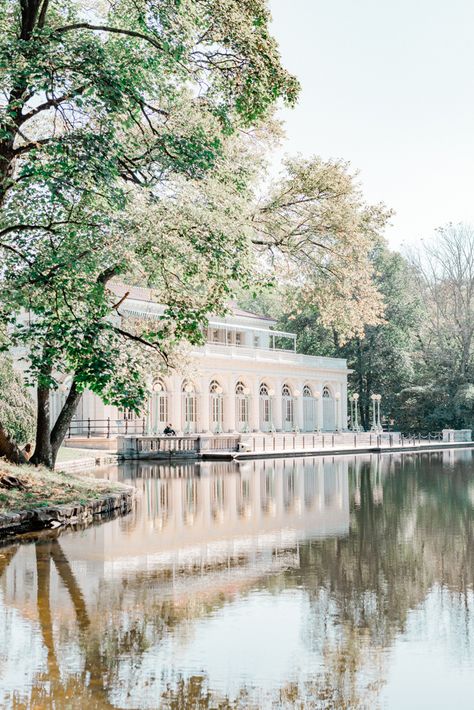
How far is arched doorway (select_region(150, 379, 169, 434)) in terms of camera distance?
44.1 meters

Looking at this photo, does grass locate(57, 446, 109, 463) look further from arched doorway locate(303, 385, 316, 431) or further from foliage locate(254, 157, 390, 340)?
arched doorway locate(303, 385, 316, 431)

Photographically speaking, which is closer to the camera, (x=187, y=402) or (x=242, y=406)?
(x=187, y=402)

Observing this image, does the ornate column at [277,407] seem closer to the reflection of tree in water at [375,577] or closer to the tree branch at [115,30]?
the reflection of tree in water at [375,577]

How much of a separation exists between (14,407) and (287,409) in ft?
113

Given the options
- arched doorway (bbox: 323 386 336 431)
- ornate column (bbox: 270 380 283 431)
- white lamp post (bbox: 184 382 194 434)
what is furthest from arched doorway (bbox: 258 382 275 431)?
white lamp post (bbox: 184 382 194 434)

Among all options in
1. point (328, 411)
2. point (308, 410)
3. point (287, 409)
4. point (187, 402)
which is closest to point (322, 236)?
point (187, 402)

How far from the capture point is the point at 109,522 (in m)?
13.8

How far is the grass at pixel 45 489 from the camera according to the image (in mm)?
13445

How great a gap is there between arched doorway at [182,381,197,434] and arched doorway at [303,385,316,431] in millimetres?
11561

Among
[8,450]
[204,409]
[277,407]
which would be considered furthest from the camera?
[277,407]

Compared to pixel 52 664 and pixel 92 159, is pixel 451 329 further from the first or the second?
pixel 52 664

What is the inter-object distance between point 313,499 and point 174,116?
326 inches

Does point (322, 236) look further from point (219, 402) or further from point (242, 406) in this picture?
point (242, 406)

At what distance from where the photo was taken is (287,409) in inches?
2188
